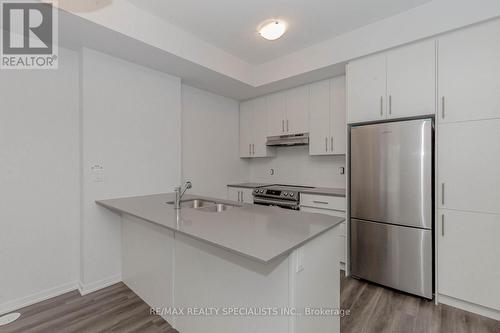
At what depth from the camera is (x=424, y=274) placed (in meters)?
2.18

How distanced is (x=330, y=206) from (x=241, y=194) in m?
1.51

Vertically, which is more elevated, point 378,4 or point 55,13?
point 378,4

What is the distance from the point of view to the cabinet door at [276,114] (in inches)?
147

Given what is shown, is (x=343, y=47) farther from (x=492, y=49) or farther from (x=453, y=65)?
(x=492, y=49)

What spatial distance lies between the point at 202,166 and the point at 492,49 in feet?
11.2

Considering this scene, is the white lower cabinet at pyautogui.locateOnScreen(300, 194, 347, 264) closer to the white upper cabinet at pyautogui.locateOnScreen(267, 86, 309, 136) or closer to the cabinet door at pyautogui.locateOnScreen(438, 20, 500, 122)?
the white upper cabinet at pyautogui.locateOnScreen(267, 86, 309, 136)

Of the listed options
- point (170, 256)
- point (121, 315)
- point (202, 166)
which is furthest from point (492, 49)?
point (121, 315)

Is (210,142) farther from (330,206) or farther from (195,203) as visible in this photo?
(330,206)

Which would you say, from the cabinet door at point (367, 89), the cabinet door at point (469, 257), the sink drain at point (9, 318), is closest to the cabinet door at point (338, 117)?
the cabinet door at point (367, 89)

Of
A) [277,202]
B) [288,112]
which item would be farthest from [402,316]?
[288,112]

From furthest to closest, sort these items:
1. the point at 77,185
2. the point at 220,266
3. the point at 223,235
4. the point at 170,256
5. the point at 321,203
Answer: the point at 321,203 < the point at 77,185 < the point at 170,256 < the point at 220,266 < the point at 223,235

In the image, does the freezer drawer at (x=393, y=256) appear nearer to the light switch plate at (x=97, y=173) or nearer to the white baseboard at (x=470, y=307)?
the white baseboard at (x=470, y=307)

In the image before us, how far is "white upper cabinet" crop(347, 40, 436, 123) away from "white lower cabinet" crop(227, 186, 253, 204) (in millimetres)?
1839

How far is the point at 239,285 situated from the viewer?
140cm
